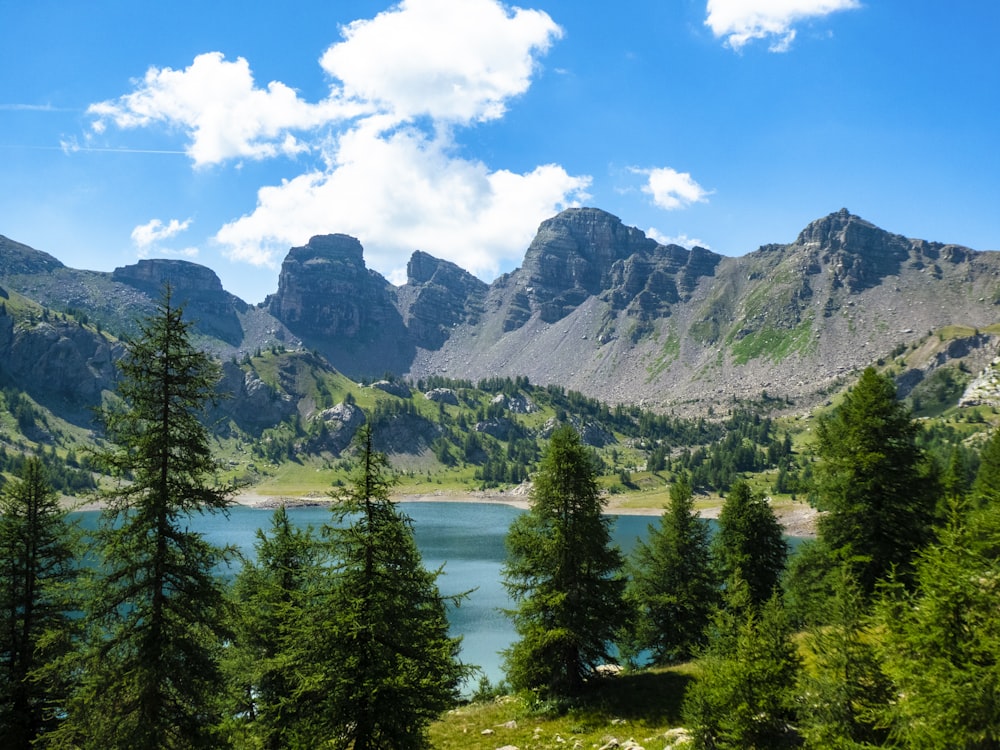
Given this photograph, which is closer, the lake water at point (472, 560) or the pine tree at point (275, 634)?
the pine tree at point (275, 634)

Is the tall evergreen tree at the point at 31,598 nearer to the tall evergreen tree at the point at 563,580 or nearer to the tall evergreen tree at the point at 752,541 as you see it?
the tall evergreen tree at the point at 563,580

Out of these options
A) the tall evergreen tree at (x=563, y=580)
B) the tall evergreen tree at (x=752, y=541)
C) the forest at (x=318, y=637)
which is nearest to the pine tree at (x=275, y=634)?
the forest at (x=318, y=637)

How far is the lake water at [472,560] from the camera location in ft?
220

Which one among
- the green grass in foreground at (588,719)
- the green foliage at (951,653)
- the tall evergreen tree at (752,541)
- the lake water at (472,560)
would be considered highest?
the green foliage at (951,653)

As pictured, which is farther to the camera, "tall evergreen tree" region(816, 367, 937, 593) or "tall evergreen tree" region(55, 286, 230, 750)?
"tall evergreen tree" region(816, 367, 937, 593)

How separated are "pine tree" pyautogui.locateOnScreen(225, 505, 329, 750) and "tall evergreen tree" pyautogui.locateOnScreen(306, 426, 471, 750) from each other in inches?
30.4

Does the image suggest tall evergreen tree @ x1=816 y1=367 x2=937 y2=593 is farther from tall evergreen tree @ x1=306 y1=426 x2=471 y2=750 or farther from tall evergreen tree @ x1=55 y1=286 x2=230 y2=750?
tall evergreen tree @ x1=55 y1=286 x2=230 y2=750

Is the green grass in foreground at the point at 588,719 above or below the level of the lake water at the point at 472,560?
above

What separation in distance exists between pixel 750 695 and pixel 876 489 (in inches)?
626

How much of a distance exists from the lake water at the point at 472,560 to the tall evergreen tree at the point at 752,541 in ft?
20.1

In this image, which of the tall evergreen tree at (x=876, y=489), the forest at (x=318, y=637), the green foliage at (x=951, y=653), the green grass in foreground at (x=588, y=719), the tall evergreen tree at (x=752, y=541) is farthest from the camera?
the tall evergreen tree at (x=752, y=541)

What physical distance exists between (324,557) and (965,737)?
55.5 feet

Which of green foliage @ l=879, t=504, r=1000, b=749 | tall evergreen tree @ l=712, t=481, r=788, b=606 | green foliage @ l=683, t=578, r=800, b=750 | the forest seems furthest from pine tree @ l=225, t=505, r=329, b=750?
tall evergreen tree @ l=712, t=481, r=788, b=606

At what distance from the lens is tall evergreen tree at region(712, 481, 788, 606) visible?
131 ft
